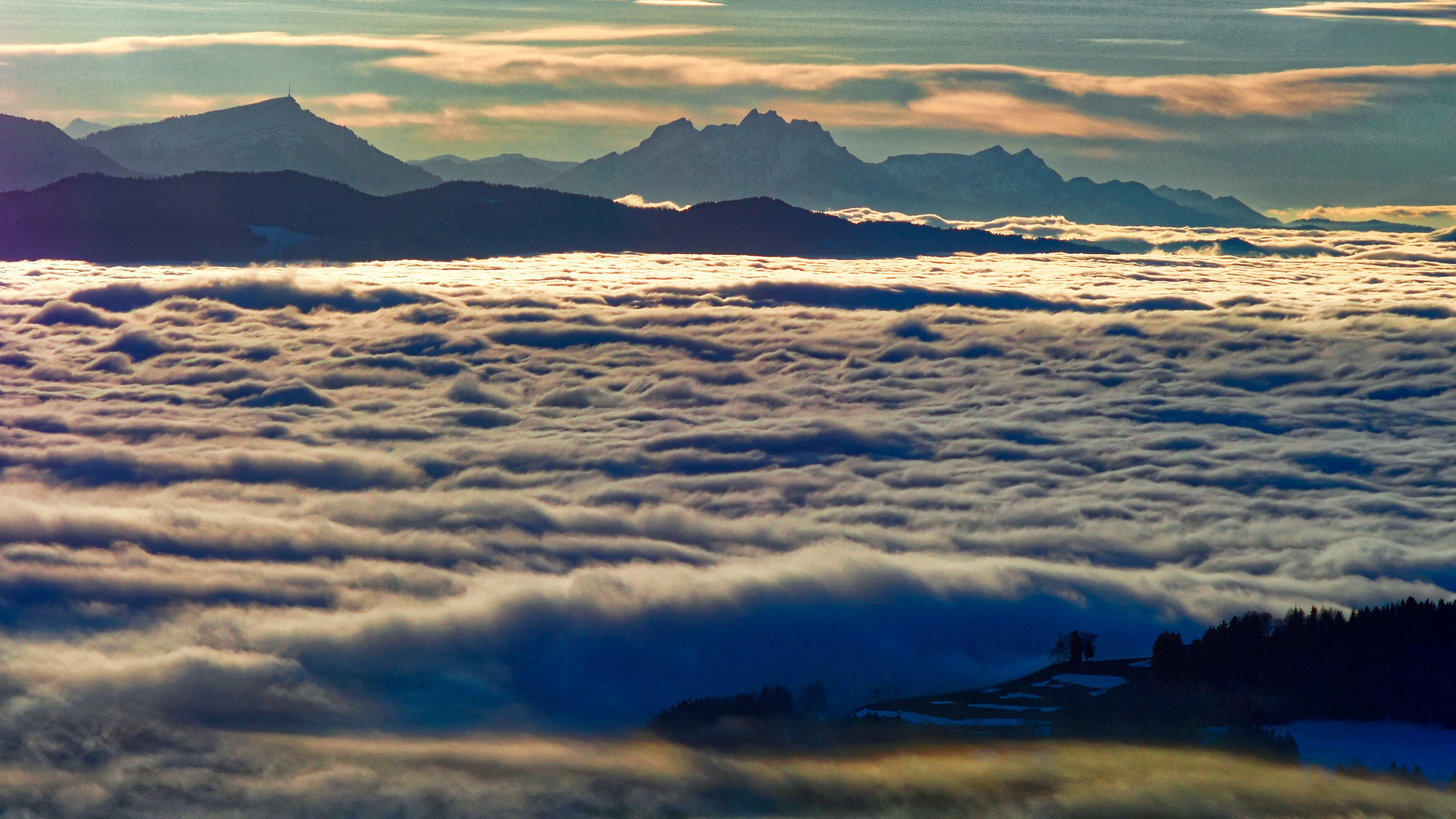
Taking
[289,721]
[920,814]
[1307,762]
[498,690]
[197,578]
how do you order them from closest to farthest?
[1307,762], [920,814], [289,721], [498,690], [197,578]

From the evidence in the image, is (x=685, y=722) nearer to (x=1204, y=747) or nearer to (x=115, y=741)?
(x=1204, y=747)

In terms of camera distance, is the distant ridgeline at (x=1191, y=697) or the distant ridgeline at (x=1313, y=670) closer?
the distant ridgeline at (x=1313, y=670)

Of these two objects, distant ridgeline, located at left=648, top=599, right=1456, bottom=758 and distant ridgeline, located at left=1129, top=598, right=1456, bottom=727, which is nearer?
distant ridgeline, located at left=1129, top=598, right=1456, bottom=727

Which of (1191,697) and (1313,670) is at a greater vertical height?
(1313,670)

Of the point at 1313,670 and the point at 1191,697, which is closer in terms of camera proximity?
the point at 1313,670

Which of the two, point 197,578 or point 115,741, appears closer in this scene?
point 115,741

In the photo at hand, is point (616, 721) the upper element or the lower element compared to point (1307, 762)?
lower

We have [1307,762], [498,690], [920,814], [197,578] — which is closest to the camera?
[1307,762]

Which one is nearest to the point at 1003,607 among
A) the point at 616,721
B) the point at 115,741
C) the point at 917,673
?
the point at 917,673
